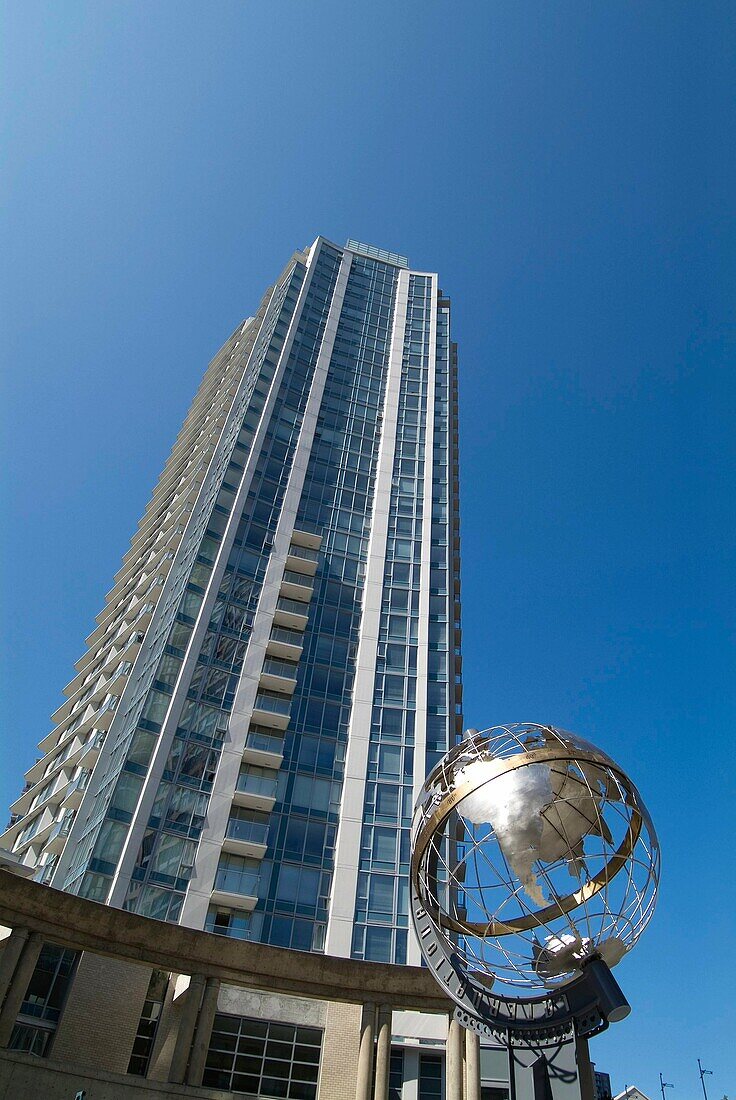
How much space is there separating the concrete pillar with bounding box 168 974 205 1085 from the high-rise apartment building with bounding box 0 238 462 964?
937cm

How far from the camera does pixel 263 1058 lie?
86.4 ft

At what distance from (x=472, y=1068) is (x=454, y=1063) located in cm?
56

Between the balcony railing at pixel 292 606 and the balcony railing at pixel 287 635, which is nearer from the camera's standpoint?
the balcony railing at pixel 287 635

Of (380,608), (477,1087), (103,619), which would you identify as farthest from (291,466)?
(477,1087)

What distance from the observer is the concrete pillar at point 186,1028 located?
21984 mm

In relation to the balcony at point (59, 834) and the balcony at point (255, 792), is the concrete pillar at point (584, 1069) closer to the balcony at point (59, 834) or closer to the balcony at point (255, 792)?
the balcony at point (255, 792)

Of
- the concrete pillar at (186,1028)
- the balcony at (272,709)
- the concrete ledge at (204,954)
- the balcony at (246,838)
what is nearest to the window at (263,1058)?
the concrete ledge at (204,954)

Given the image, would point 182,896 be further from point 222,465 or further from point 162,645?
point 222,465

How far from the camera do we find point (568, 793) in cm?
1673

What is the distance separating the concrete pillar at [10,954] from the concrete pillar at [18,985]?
11cm

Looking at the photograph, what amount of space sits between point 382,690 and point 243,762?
8.74m

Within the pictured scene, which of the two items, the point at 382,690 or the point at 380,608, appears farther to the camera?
the point at 380,608

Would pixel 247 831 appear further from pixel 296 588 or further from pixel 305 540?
pixel 305 540

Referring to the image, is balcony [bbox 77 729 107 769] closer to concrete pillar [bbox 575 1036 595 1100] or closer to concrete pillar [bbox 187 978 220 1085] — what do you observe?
concrete pillar [bbox 187 978 220 1085]
